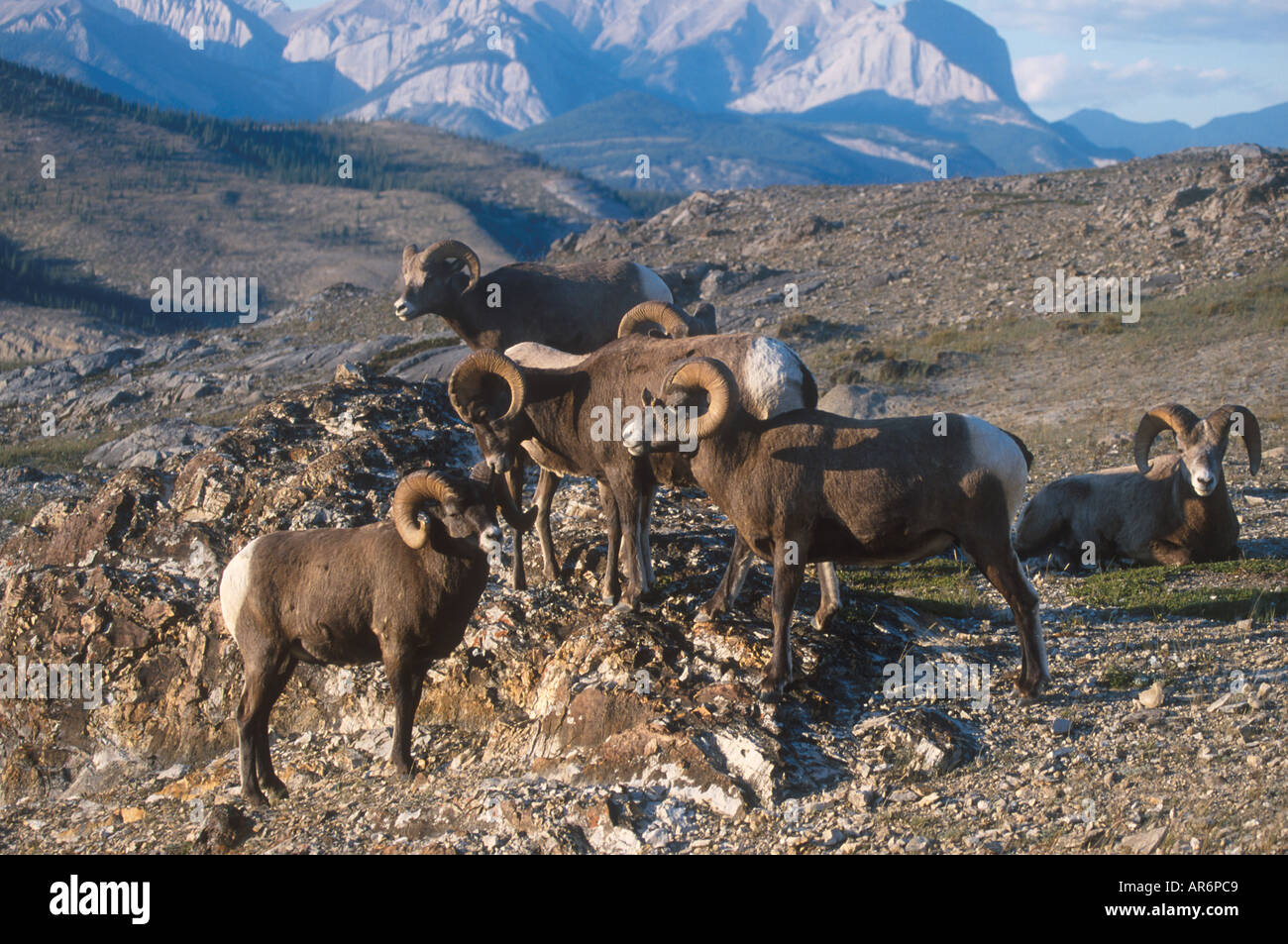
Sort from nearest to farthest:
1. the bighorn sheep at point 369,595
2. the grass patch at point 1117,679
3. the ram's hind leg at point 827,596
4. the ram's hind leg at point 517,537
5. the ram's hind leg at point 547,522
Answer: the bighorn sheep at point 369,595 < the grass patch at point 1117,679 < the ram's hind leg at point 827,596 < the ram's hind leg at point 517,537 < the ram's hind leg at point 547,522

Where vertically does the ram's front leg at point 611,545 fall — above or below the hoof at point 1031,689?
above

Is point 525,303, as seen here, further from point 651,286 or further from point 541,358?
point 541,358

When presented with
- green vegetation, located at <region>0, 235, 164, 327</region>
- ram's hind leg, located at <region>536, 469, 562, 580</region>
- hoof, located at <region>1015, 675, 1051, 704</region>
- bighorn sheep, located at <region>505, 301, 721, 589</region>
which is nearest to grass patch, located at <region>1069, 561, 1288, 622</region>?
hoof, located at <region>1015, 675, 1051, 704</region>

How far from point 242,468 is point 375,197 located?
118m

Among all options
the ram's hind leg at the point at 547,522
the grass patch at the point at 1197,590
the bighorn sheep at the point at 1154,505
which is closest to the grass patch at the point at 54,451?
the ram's hind leg at the point at 547,522

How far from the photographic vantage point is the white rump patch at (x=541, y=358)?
37.3 feet

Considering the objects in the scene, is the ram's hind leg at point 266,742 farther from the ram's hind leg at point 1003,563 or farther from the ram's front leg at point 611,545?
the ram's hind leg at point 1003,563

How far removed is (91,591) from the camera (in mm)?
11961

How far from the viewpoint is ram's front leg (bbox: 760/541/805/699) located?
9.35 metres

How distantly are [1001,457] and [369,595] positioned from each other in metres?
5.16

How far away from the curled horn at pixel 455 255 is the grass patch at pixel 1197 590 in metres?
8.08

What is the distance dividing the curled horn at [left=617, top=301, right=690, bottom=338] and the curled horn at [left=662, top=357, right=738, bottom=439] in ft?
7.04
